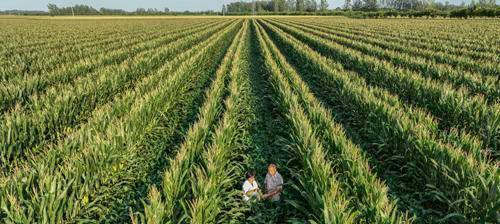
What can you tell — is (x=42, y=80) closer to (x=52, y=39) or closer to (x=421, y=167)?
(x=421, y=167)

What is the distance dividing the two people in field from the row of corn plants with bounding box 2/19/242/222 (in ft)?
6.34

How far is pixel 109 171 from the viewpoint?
250 inches

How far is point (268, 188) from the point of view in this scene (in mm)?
5828

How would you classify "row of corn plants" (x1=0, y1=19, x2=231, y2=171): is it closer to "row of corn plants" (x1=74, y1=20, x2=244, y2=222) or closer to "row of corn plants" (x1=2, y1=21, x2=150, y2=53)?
"row of corn plants" (x1=74, y1=20, x2=244, y2=222)

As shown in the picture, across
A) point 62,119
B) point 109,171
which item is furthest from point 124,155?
point 62,119

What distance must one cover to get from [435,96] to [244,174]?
21.2 feet

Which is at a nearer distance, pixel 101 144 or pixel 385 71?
pixel 101 144

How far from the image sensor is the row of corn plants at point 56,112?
679cm

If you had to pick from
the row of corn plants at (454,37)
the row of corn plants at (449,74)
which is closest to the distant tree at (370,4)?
the row of corn plants at (454,37)

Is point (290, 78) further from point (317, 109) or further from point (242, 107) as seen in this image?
point (317, 109)

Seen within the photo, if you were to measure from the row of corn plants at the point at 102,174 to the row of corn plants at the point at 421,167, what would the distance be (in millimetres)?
4734

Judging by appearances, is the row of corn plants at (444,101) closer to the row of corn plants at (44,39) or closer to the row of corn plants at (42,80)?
the row of corn plants at (42,80)

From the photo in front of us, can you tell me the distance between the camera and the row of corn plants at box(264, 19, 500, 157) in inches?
294

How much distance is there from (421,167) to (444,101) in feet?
12.1
